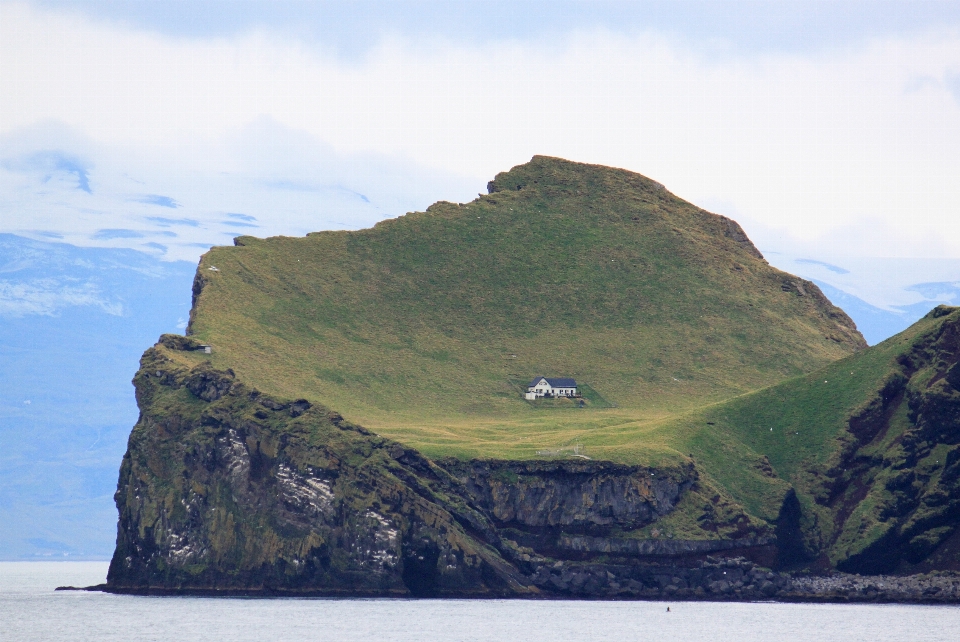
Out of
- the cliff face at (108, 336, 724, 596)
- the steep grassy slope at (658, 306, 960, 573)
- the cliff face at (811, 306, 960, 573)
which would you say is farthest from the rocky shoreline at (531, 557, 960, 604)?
the steep grassy slope at (658, 306, 960, 573)

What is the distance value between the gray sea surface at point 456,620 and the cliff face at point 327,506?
15.1 feet

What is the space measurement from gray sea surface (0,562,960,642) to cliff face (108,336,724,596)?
4612 mm

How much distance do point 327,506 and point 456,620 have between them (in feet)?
101

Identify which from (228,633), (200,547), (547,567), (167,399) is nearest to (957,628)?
(547,567)

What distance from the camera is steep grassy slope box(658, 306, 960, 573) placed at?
162750mm

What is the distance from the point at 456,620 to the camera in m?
129

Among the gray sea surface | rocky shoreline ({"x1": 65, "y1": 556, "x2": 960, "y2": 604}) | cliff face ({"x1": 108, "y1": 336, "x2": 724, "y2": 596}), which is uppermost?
cliff face ({"x1": 108, "y1": 336, "x2": 724, "y2": 596})

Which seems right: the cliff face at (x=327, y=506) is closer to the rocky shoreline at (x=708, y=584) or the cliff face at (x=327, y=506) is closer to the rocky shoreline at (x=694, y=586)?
the rocky shoreline at (x=694, y=586)

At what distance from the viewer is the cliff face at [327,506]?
153750 millimetres

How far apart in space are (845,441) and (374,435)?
57671 mm

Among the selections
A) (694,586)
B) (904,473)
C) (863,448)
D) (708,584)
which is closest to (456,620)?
(694,586)

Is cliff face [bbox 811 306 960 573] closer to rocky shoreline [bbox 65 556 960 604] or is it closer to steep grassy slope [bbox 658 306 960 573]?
steep grassy slope [bbox 658 306 960 573]

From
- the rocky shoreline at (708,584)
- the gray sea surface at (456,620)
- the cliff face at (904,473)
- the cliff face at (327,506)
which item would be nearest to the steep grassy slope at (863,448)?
the cliff face at (904,473)

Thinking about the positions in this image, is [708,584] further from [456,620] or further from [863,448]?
[456,620]
